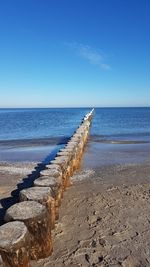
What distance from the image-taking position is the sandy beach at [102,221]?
15.4ft

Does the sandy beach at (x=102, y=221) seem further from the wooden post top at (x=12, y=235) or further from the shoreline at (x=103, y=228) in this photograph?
the wooden post top at (x=12, y=235)

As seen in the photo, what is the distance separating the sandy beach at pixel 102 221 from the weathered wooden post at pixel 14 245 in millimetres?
797

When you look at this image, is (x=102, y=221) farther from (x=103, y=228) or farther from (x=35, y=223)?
(x=35, y=223)

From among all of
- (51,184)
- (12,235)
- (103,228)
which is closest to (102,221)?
(103,228)

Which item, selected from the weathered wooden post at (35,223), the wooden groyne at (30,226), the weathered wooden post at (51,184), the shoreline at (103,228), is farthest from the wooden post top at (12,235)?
the weathered wooden post at (51,184)

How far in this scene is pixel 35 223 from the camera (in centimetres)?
440

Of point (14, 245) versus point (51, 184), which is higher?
point (51, 184)

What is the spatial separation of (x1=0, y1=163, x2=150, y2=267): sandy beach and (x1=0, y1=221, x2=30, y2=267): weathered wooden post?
0.80 metres

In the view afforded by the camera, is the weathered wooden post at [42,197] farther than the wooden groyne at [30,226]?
Yes

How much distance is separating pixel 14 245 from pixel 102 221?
8.67ft

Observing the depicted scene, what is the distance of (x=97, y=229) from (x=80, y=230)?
12.2 inches

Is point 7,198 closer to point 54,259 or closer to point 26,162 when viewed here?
point 54,259

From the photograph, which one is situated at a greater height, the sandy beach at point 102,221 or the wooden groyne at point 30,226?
the wooden groyne at point 30,226

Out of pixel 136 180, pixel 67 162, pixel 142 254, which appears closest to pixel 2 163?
pixel 67 162
